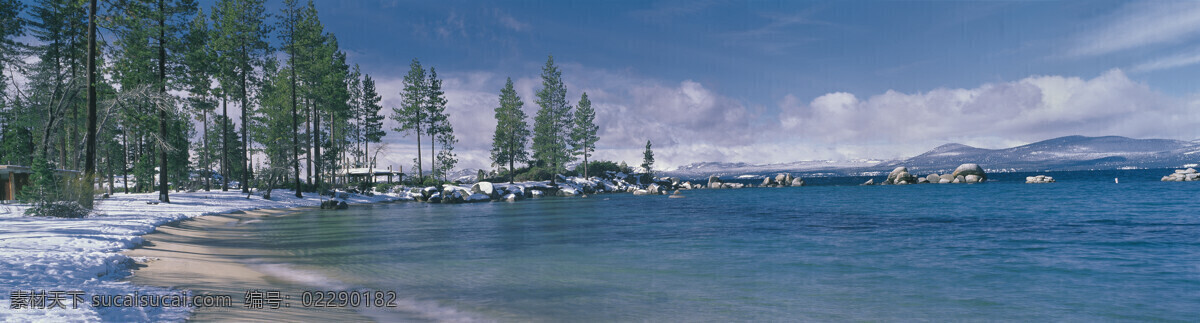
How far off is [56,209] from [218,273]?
11.0 meters

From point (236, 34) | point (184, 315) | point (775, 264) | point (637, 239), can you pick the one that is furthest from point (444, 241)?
point (236, 34)

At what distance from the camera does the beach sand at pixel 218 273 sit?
22.5 ft

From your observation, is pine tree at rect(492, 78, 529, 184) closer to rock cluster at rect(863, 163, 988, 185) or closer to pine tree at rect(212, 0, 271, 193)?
pine tree at rect(212, 0, 271, 193)

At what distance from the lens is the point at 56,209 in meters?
15.9

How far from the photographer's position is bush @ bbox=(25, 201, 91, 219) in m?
15.8

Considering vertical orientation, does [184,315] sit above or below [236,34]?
below

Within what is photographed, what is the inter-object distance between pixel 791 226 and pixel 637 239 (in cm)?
841

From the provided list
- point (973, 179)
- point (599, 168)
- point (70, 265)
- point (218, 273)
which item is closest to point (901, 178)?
point (973, 179)

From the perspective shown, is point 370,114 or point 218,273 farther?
point 370,114

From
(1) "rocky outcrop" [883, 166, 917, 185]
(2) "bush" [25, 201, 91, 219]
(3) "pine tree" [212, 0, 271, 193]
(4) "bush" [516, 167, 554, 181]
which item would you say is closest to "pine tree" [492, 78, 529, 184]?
(4) "bush" [516, 167, 554, 181]

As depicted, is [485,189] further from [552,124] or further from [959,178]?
[959,178]

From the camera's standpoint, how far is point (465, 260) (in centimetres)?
1344

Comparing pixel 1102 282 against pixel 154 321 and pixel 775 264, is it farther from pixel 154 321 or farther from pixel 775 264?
pixel 154 321

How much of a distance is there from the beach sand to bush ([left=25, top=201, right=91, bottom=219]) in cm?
233
